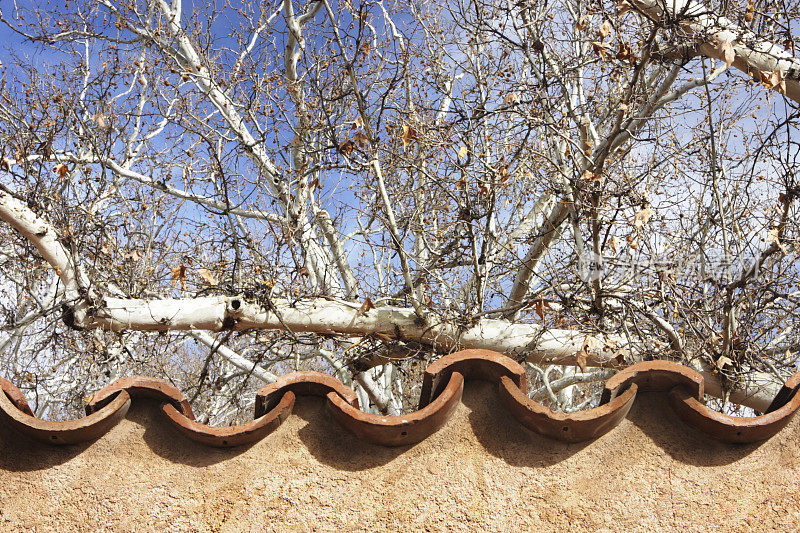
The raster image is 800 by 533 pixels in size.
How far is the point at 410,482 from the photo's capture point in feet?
6.81

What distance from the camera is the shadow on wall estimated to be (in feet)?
6.93

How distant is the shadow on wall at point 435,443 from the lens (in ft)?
6.93

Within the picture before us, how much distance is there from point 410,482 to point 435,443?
0.51 feet

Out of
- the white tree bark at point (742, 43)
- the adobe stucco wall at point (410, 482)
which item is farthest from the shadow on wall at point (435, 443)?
the white tree bark at point (742, 43)

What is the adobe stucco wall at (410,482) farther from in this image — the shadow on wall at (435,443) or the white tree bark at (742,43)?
the white tree bark at (742,43)

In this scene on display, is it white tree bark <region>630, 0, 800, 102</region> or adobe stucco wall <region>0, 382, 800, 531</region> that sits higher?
white tree bark <region>630, 0, 800, 102</region>

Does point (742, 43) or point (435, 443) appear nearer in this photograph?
point (435, 443)

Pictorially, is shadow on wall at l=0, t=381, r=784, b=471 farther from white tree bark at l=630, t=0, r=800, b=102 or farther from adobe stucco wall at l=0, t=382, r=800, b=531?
white tree bark at l=630, t=0, r=800, b=102

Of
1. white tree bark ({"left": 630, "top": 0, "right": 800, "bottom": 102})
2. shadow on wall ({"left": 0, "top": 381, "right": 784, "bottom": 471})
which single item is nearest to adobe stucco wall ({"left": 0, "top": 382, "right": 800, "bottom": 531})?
shadow on wall ({"left": 0, "top": 381, "right": 784, "bottom": 471})

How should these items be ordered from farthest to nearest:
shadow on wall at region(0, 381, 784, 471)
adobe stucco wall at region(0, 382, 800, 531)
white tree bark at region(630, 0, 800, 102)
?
white tree bark at region(630, 0, 800, 102) < shadow on wall at region(0, 381, 784, 471) < adobe stucco wall at region(0, 382, 800, 531)

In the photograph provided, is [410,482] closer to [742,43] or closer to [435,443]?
[435,443]

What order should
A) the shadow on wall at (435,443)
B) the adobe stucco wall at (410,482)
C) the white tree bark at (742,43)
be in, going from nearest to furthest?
the adobe stucco wall at (410,482) < the shadow on wall at (435,443) < the white tree bark at (742,43)

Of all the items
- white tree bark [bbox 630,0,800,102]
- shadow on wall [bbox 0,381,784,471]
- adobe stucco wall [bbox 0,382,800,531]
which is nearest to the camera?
adobe stucco wall [bbox 0,382,800,531]

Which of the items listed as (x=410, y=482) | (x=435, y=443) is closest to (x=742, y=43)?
(x=435, y=443)
